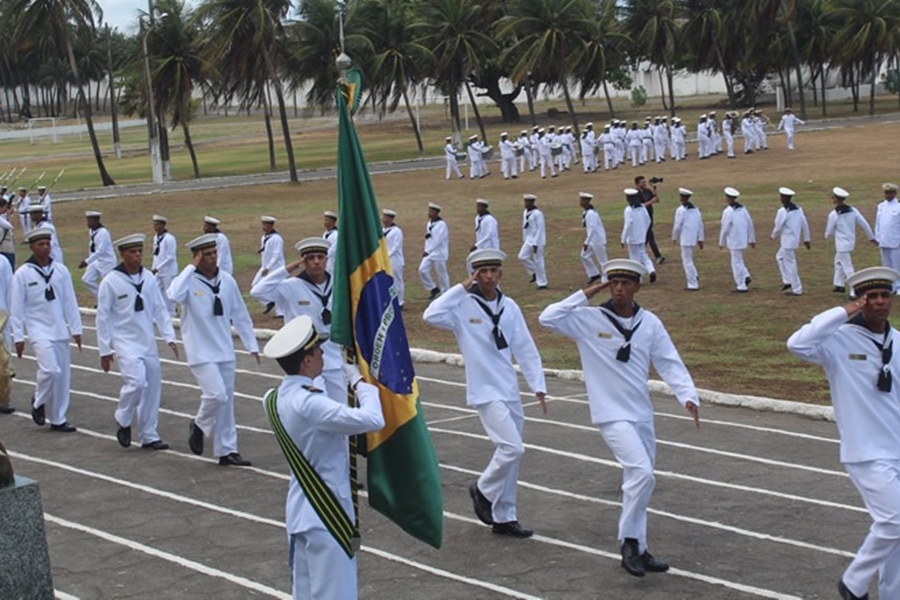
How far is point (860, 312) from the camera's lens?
849cm

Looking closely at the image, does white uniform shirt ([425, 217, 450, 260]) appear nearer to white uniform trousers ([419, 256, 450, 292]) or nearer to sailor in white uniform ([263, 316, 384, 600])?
white uniform trousers ([419, 256, 450, 292])

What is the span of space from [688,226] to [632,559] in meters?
15.8

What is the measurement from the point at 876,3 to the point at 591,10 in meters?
14.4

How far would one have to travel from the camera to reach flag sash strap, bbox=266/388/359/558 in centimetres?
696

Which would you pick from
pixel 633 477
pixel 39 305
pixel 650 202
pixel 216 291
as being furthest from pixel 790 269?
pixel 633 477

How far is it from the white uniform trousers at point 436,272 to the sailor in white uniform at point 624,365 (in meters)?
14.5

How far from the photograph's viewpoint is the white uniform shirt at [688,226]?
24.1 m

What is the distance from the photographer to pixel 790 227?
73.9 feet

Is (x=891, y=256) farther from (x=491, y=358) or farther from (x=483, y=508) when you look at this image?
(x=483, y=508)

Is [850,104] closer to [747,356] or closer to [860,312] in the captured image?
[747,356]

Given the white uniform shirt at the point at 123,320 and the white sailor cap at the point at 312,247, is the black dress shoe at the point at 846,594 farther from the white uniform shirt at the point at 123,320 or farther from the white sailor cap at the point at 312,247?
the white uniform shirt at the point at 123,320

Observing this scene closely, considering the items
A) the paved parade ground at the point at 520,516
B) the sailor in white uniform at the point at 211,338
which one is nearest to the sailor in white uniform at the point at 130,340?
the paved parade ground at the point at 520,516

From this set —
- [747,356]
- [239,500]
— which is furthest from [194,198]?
[239,500]

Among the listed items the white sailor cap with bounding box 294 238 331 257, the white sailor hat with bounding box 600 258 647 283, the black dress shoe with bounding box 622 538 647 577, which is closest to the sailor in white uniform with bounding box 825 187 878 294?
the white sailor cap with bounding box 294 238 331 257
